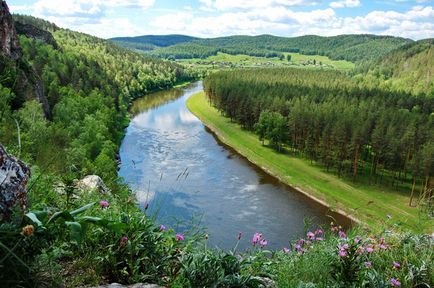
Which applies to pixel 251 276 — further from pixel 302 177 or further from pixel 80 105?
pixel 80 105

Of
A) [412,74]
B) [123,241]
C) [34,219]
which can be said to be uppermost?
[34,219]

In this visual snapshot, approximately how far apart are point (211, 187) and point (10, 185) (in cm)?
5063

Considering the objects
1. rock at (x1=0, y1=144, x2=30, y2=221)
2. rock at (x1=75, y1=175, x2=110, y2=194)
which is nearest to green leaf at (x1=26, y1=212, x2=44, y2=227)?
rock at (x1=0, y1=144, x2=30, y2=221)

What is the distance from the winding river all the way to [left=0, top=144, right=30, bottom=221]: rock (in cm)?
1996

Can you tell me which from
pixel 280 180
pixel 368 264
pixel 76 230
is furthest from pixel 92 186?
pixel 280 180

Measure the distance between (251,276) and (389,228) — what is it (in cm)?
494

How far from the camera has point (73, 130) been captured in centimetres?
5569

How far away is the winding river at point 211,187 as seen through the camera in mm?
42156

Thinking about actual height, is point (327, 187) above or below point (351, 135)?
below

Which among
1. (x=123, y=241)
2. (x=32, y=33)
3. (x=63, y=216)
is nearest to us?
(x=63, y=216)

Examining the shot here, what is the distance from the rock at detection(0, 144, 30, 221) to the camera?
4.31 meters

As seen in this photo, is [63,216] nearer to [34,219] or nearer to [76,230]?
[76,230]

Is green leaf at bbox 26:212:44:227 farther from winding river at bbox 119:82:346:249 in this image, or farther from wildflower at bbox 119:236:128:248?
winding river at bbox 119:82:346:249

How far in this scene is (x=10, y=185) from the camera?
14.7 ft
